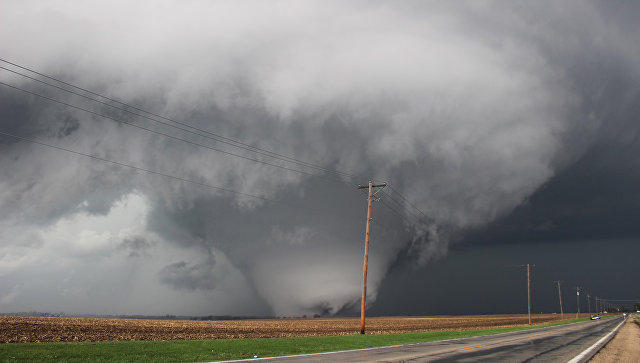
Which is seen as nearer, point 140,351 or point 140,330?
point 140,351

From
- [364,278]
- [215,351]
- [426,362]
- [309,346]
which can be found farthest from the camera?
[364,278]

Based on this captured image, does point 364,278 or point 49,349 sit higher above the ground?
point 364,278

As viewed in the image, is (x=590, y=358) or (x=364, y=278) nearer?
(x=590, y=358)

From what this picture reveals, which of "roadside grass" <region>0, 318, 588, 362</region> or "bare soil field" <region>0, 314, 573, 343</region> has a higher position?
"roadside grass" <region>0, 318, 588, 362</region>

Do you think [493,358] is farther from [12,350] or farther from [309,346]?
[12,350]

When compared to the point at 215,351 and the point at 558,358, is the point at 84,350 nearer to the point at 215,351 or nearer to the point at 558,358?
the point at 215,351

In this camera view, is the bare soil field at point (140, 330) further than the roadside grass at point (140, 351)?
Yes

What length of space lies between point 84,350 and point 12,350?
268 centimetres

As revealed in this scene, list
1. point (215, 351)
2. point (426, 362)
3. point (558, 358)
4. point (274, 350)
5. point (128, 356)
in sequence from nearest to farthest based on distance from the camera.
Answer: point (426, 362)
point (128, 356)
point (558, 358)
point (215, 351)
point (274, 350)

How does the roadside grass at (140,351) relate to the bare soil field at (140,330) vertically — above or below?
above

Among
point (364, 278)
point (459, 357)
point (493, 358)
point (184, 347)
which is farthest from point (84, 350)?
point (364, 278)

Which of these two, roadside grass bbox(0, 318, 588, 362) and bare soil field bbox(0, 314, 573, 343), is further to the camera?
bare soil field bbox(0, 314, 573, 343)

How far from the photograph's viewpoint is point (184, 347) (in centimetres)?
2052

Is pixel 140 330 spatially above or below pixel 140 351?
below
